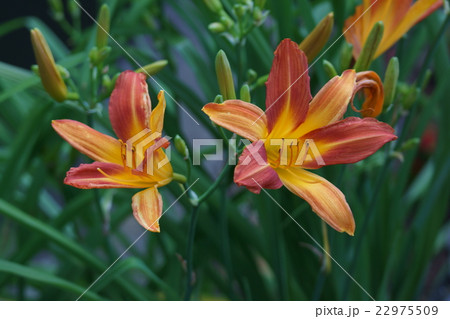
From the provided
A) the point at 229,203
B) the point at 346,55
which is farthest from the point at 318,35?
the point at 229,203

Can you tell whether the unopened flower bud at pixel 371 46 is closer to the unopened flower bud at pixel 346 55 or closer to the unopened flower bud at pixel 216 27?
the unopened flower bud at pixel 346 55

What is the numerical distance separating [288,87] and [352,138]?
6 cm

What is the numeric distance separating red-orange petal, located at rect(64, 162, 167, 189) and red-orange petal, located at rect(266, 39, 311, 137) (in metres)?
0.10

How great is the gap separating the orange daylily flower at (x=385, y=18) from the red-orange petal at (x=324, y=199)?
0.16 m

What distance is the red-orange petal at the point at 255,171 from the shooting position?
0.32 m

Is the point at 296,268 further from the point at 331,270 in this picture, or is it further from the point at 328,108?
the point at 328,108

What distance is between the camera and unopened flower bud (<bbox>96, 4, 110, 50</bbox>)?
0.48 meters

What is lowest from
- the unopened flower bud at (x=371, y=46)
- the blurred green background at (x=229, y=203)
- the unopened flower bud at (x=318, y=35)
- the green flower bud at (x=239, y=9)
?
the blurred green background at (x=229, y=203)

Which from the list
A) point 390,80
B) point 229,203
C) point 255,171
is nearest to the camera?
point 255,171

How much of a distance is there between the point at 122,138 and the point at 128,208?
1.23 feet

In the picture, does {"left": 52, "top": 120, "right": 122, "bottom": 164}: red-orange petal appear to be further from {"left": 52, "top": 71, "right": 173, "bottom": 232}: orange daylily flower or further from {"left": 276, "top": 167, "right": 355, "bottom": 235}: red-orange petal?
{"left": 276, "top": 167, "right": 355, "bottom": 235}: red-orange petal

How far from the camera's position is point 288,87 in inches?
14.0

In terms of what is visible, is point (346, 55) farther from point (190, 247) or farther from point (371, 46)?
point (190, 247)

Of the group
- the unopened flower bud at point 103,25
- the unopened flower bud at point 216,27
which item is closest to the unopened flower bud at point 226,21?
the unopened flower bud at point 216,27
